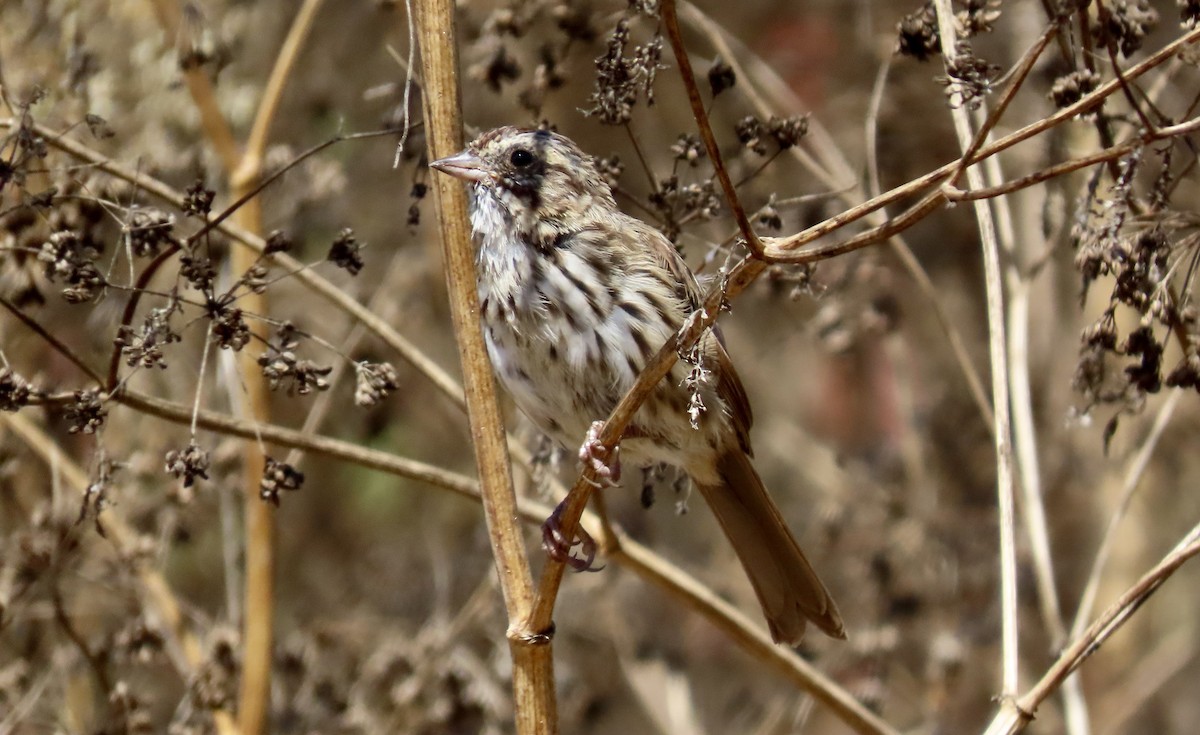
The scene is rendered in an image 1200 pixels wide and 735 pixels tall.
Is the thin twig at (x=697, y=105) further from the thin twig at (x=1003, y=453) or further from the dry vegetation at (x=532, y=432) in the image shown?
the thin twig at (x=1003, y=453)

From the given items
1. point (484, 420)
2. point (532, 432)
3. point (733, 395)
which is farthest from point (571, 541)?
point (532, 432)

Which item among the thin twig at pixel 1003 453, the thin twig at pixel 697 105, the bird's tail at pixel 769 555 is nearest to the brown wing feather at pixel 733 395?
the bird's tail at pixel 769 555

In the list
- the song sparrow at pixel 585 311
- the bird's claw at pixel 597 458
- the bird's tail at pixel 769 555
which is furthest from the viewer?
the bird's tail at pixel 769 555

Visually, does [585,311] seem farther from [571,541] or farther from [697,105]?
[697,105]

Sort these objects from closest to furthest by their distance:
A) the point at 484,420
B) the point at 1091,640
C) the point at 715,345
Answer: the point at 484,420 → the point at 1091,640 → the point at 715,345

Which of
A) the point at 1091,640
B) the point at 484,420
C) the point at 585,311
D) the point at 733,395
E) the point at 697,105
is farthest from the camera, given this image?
the point at 733,395
